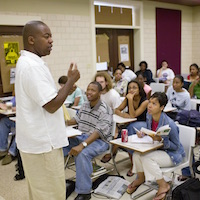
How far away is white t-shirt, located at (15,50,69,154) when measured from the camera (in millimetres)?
1521

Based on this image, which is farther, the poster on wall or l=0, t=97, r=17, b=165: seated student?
the poster on wall

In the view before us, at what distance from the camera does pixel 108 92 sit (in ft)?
13.4

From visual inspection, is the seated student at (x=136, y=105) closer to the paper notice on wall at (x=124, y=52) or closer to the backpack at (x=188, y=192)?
the backpack at (x=188, y=192)

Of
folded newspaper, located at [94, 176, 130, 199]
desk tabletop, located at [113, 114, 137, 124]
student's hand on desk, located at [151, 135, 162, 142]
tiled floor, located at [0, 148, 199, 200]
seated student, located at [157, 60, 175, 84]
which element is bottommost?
tiled floor, located at [0, 148, 199, 200]

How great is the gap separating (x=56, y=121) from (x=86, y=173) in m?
1.37

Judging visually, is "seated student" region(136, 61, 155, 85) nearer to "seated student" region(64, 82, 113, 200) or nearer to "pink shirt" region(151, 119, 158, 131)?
"seated student" region(64, 82, 113, 200)

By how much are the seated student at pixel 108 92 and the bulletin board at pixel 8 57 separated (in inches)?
82.1

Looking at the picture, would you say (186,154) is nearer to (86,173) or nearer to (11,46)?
(86,173)

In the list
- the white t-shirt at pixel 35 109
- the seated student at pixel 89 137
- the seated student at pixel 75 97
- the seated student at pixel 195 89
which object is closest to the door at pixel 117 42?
the seated student at pixel 75 97

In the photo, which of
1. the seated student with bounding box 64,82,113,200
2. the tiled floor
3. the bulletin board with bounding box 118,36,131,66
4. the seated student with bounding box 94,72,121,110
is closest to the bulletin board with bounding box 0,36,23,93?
the tiled floor

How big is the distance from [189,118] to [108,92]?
4.02ft

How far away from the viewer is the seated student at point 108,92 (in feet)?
13.2

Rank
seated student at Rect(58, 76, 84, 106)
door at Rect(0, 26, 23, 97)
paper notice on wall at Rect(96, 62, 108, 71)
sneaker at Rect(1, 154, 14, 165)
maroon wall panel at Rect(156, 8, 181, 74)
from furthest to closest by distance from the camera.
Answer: maroon wall panel at Rect(156, 8, 181, 74)
paper notice on wall at Rect(96, 62, 108, 71)
door at Rect(0, 26, 23, 97)
seated student at Rect(58, 76, 84, 106)
sneaker at Rect(1, 154, 14, 165)

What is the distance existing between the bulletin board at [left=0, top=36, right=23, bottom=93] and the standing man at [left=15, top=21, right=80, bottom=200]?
3842 mm
